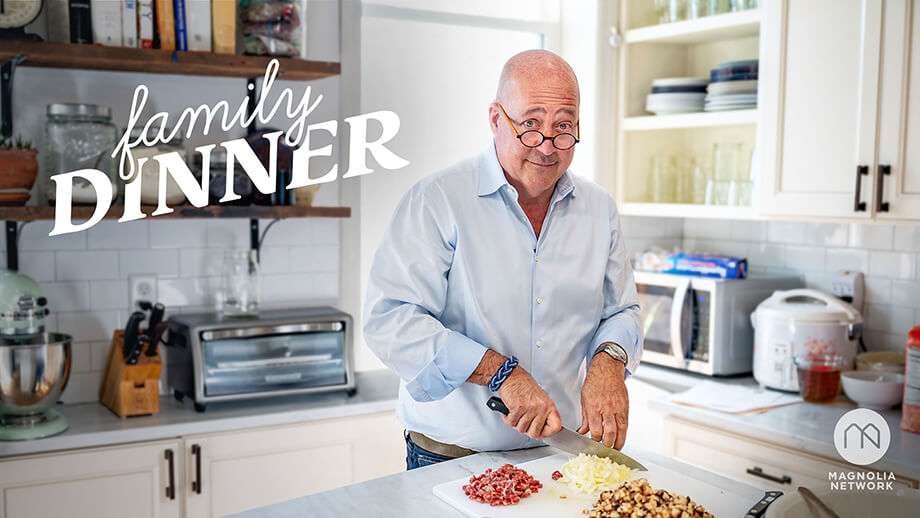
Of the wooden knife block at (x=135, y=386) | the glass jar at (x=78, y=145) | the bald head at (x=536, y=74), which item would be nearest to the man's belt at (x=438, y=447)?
the bald head at (x=536, y=74)

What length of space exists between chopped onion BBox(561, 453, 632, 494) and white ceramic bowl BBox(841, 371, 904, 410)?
141cm

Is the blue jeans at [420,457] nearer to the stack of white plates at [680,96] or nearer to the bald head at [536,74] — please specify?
the bald head at [536,74]

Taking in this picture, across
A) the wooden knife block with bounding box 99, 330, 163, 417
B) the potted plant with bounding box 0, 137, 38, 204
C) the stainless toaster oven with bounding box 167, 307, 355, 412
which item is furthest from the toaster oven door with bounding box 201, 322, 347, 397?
the potted plant with bounding box 0, 137, 38, 204

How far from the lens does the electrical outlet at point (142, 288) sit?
2.99 m

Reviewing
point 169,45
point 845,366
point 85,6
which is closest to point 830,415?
point 845,366

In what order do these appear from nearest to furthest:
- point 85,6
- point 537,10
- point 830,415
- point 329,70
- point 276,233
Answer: point 85,6 < point 830,415 < point 329,70 < point 276,233 < point 537,10

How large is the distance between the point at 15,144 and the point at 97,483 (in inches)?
41.0

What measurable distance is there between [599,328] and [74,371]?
5.77 feet

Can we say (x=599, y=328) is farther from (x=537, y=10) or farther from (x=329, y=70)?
(x=537, y=10)

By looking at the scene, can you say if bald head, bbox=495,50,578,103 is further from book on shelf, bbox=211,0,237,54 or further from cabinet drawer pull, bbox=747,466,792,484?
cabinet drawer pull, bbox=747,466,792,484

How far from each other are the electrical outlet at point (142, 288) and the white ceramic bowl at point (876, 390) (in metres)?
2.25

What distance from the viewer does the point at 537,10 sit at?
390 cm

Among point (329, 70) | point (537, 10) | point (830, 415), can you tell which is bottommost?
point (830, 415)

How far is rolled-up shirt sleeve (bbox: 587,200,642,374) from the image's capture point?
82.0 inches
